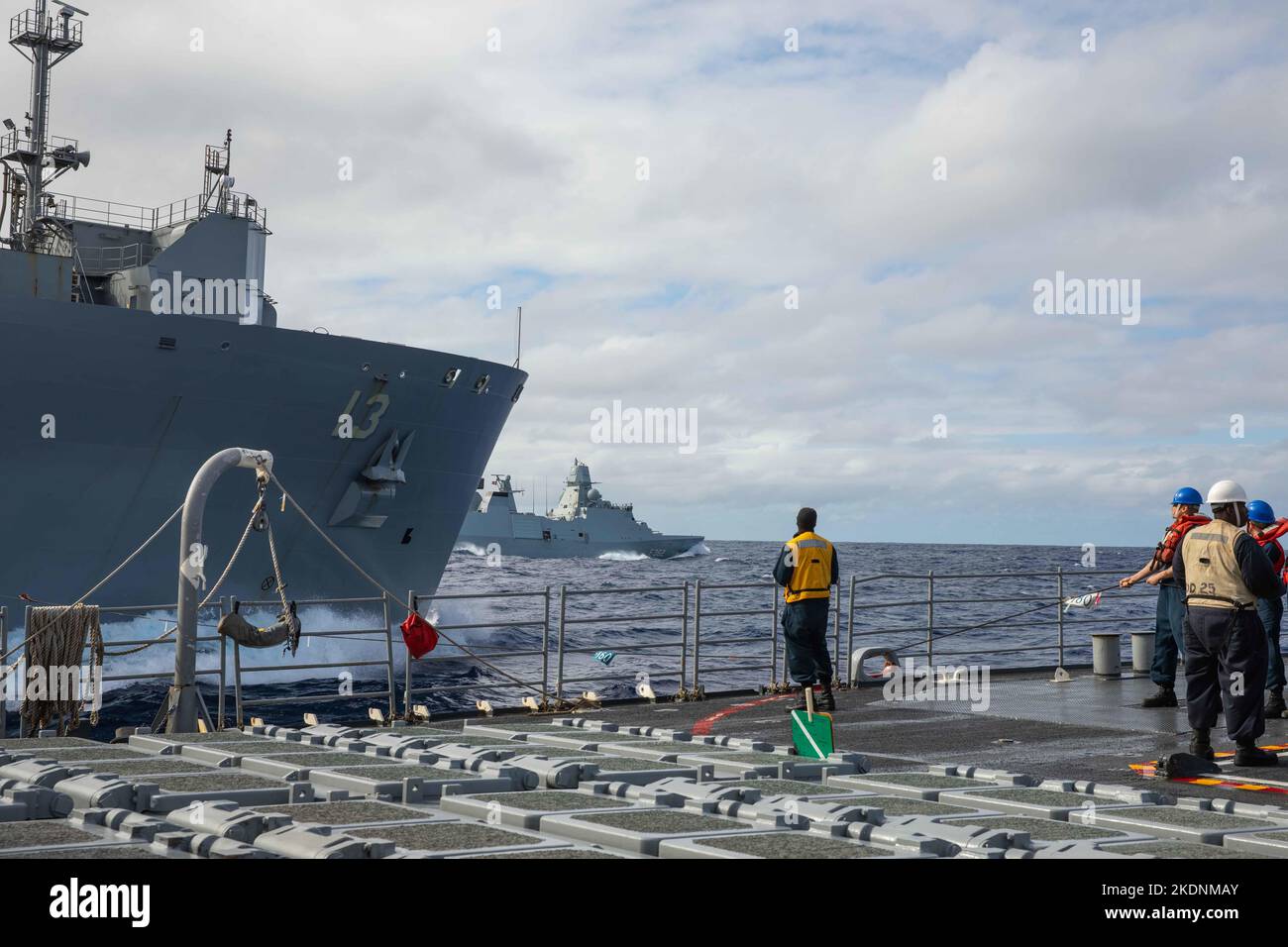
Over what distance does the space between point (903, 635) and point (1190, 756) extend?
89.5ft

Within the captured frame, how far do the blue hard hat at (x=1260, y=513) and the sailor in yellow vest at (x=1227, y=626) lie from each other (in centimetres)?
242

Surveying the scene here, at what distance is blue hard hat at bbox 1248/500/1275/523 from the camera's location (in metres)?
10.2

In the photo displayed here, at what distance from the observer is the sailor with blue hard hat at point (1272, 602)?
957cm

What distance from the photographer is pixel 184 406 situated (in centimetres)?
1989

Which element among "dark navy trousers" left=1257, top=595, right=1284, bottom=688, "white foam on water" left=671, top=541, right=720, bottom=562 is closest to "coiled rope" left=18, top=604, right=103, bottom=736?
"dark navy trousers" left=1257, top=595, right=1284, bottom=688

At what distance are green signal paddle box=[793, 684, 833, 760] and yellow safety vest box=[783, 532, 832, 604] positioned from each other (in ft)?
14.2

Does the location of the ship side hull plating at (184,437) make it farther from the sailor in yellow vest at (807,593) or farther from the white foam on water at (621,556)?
the white foam on water at (621,556)

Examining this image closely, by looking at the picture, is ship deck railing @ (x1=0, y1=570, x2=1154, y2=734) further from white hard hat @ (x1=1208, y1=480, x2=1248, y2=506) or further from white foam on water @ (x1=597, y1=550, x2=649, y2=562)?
white foam on water @ (x1=597, y1=550, x2=649, y2=562)

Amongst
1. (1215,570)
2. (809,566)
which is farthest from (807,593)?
(1215,570)

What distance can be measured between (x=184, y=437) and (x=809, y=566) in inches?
528
